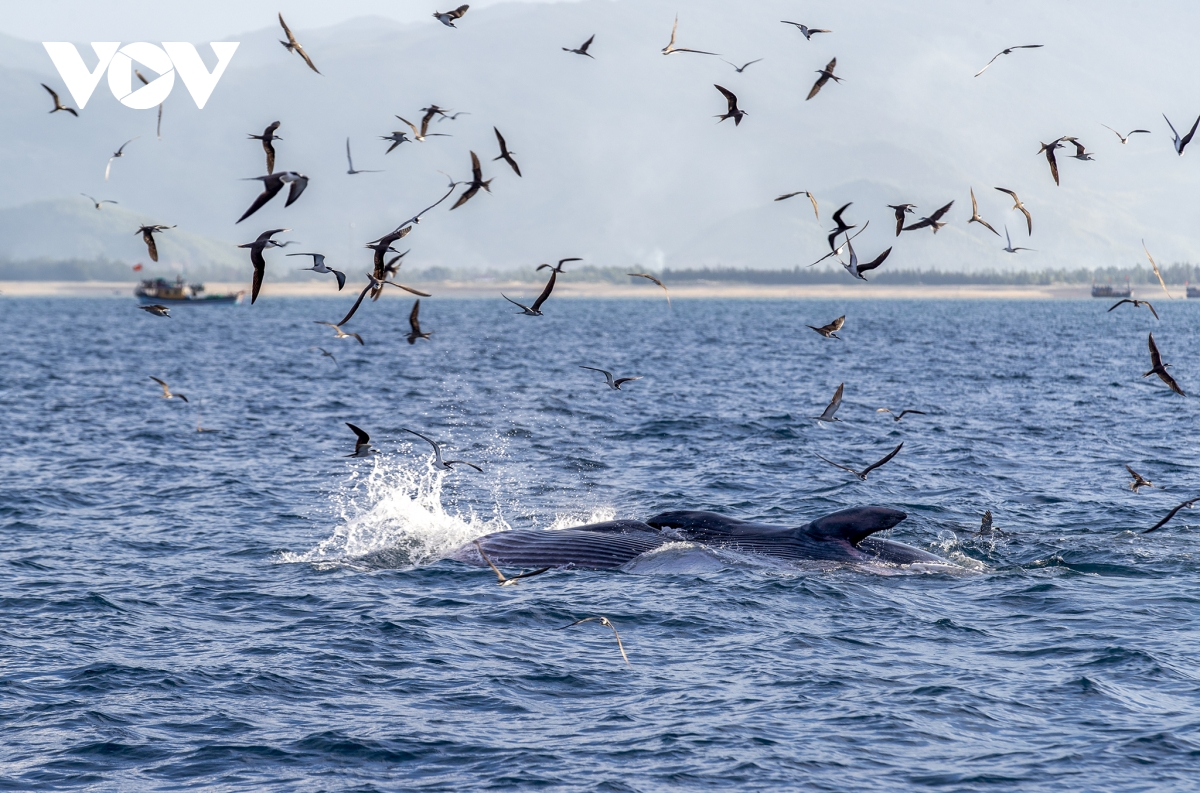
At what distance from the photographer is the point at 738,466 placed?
2733 centimetres

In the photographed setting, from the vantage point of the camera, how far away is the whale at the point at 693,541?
16531mm

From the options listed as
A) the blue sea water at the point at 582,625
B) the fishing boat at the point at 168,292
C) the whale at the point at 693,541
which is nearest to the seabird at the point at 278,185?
the blue sea water at the point at 582,625

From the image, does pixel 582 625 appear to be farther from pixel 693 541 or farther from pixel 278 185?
pixel 278 185

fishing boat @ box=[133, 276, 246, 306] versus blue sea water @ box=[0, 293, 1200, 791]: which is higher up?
fishing boat @ box=[133, 276, 246, 306]

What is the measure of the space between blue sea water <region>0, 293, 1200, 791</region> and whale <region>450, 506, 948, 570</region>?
1.28 feet

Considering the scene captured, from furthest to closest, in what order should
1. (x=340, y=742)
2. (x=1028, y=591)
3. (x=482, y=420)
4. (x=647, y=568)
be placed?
(x=482, y=420) < (x=647, y=568) < (x=1028, y=591) < (x=340, y=742)

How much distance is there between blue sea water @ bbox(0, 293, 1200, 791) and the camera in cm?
1052

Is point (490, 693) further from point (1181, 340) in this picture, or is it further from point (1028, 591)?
point (1181, 340)

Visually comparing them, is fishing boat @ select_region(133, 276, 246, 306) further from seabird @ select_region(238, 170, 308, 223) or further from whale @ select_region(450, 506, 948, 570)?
seabird @ select_region(238, 170, 308, 223)

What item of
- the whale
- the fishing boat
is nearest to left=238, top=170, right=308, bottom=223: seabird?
the whale

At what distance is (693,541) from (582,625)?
10.9 ft

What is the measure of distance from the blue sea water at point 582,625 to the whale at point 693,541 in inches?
15.4

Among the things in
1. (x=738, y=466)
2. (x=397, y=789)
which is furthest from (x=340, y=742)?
(x=738, y=466)

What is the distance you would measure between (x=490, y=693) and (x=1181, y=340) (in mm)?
93369
